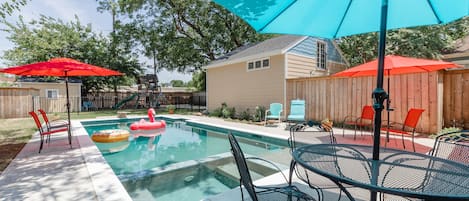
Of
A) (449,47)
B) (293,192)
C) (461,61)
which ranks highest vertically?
(449,47)

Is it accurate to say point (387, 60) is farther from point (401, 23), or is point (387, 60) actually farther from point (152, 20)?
point (152, 20)

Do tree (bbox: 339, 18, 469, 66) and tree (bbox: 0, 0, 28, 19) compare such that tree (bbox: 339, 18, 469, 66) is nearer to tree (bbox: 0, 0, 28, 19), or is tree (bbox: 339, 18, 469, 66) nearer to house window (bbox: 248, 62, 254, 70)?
house window (bbox: 248, 62, 254, 70)

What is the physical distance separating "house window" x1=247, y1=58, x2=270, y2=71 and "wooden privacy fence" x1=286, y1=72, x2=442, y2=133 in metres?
1.57

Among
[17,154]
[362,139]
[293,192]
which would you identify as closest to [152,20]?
[17,154]

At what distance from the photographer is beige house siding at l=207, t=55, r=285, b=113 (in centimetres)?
1052

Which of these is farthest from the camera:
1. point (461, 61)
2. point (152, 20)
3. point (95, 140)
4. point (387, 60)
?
point (152, 20)

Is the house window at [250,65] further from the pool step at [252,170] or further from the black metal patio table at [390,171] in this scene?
the black metal patio table at [390,171]

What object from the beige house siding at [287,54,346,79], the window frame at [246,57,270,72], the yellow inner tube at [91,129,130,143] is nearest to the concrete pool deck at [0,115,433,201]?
the yellow inner tube at [91,129,130,143]

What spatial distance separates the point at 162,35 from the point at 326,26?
751 inches

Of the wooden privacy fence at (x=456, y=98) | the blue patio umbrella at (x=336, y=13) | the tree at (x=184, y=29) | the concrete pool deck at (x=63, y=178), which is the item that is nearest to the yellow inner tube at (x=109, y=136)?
the concrete pool deck at (x=63, y=178)

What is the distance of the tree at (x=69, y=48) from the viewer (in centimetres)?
1681

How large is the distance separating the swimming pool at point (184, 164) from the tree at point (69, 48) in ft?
50.6

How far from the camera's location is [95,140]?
6445 mm

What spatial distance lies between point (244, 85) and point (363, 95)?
590cm
